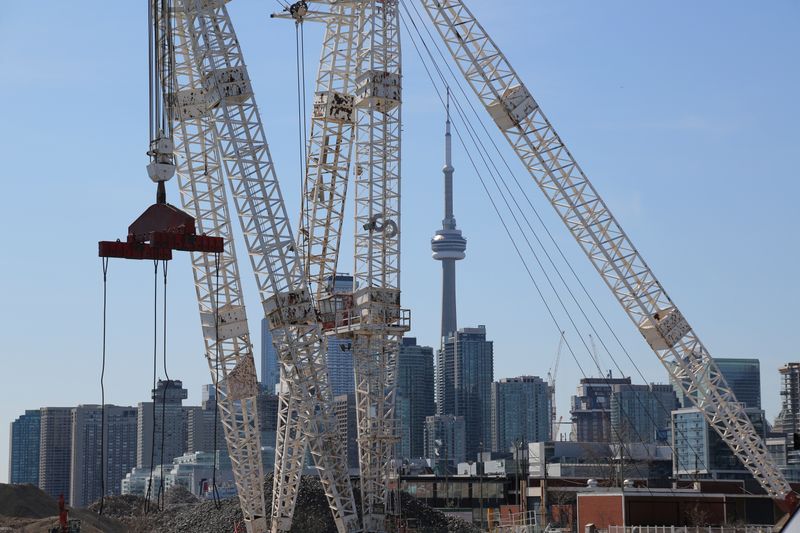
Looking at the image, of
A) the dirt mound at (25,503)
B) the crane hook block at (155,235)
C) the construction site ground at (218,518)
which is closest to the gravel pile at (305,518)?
the construction site ground at (218,518)

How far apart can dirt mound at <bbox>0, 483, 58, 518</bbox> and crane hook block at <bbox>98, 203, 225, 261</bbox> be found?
8403 cm

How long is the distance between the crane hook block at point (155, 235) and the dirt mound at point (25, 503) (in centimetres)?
8403

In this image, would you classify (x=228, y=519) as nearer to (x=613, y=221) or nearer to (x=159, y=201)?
(x=613, y=221)

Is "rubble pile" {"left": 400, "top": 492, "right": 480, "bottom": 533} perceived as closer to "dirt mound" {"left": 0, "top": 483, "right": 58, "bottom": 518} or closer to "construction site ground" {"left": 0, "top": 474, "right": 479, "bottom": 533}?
"construction site ground" {"left": 0, "top": 474, "right": 479, "bottom": 533}

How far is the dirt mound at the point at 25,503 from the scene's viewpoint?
135750 mm

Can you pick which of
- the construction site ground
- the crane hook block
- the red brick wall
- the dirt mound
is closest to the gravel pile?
the construction site ground

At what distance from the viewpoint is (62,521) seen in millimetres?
47781

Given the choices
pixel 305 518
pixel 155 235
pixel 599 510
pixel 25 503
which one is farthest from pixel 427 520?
pixel 155 235

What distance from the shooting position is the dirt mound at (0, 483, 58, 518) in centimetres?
13575

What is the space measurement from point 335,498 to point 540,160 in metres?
23.7

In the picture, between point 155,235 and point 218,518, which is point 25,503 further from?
point 155,235

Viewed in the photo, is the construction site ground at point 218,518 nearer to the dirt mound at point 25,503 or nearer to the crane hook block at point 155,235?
the dirt mound at point 25,503

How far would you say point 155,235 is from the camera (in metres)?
56.4

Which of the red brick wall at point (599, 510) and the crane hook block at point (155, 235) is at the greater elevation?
the crane hook block at point (155, 235)
